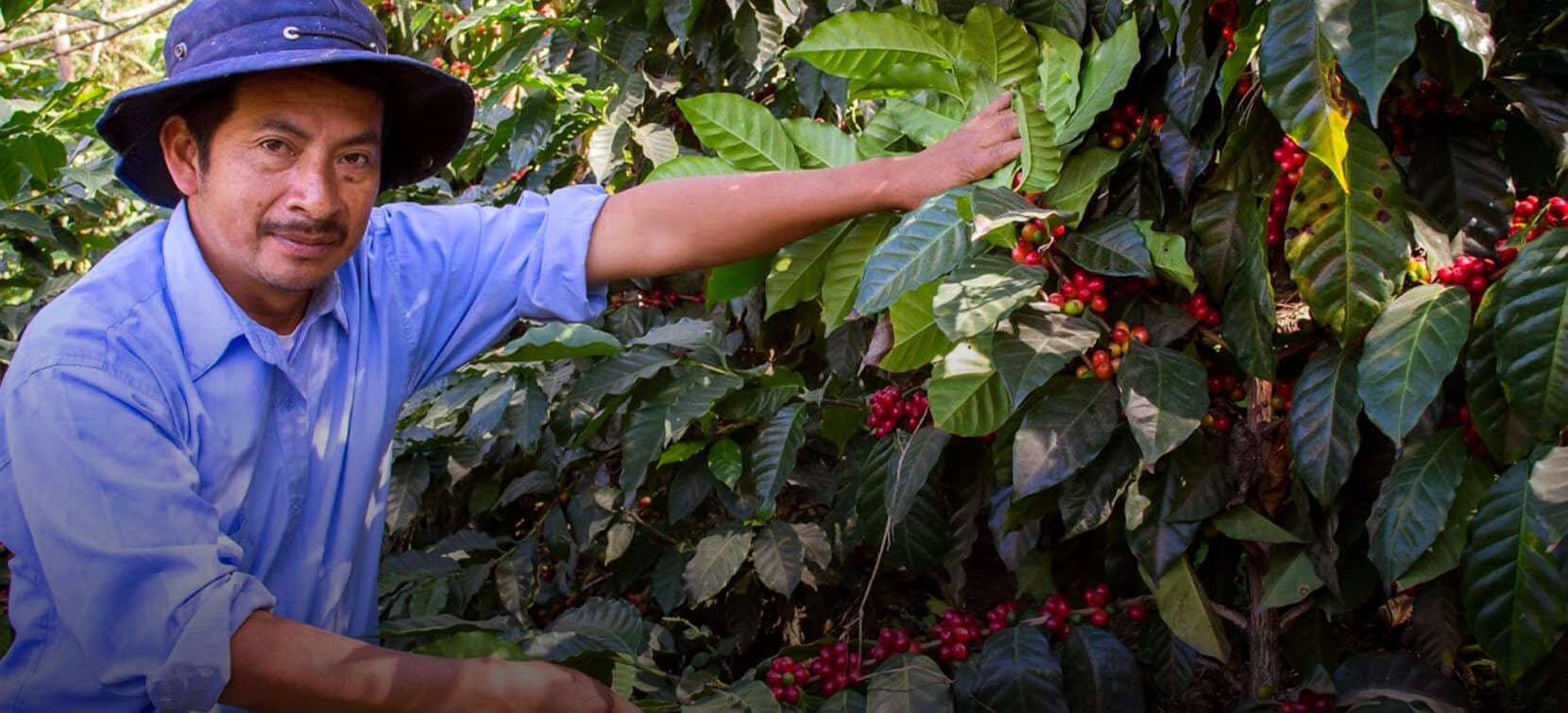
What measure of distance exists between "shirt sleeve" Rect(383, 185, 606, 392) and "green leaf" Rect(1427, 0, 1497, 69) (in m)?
1.10

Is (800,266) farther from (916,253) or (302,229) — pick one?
(302,229)

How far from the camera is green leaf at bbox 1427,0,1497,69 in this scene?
4.12 feet

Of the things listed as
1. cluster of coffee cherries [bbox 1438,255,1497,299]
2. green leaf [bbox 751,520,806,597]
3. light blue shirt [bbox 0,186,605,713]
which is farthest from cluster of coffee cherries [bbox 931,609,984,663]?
cluster of coffee cherries [bbox 1438,255,1497,299]

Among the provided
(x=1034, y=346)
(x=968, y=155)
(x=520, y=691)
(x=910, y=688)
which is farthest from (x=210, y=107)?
(x=910, y=688)

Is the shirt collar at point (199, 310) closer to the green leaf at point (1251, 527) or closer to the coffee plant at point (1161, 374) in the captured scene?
the coffee plant at point (1161, 374)

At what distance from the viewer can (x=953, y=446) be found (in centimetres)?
202

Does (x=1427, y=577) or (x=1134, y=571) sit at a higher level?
(x=1427, y=577)

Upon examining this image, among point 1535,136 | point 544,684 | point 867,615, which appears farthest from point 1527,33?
point 867,615

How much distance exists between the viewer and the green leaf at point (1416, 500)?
1403 millimetres

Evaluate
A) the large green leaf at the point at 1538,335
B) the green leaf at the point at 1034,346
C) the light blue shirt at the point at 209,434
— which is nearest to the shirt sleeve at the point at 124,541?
the light blue shirt at the point at 209,434

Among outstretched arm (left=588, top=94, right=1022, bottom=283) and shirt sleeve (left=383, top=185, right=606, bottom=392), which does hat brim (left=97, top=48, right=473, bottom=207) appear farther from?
outstretched arm (left=588, top=94, right=1022, bottom=283)

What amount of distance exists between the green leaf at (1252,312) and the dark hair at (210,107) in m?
1.08

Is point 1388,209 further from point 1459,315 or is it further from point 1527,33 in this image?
point 1527,33

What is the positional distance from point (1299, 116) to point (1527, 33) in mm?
343
